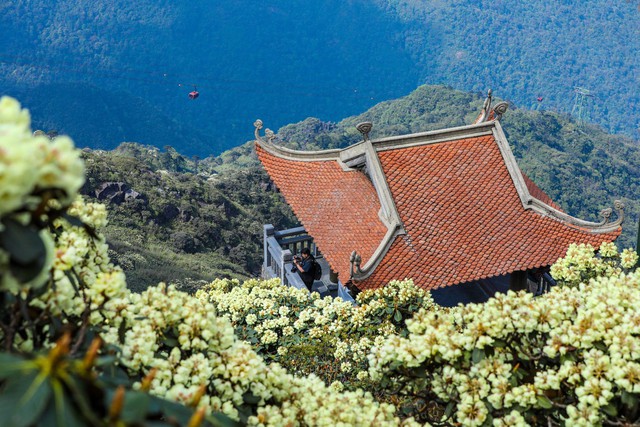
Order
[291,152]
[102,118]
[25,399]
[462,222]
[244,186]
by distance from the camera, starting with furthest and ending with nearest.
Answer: [102,118] < [244,186] < [291,152] < [462,222] < [25,399]

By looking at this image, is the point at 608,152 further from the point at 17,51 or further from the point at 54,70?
the point at 17,51

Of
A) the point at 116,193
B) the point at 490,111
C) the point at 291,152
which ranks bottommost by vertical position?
the point at 291,152

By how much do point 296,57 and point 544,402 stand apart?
164m

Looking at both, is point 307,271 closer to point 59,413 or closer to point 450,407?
point 450,407

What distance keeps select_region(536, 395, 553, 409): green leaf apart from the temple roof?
10.0 meters

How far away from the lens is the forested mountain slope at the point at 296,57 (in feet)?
431

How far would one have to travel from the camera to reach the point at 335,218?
18078 millimetres

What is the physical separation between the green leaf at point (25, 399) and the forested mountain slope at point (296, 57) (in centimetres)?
11448

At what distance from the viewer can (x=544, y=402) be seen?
5.55 meters

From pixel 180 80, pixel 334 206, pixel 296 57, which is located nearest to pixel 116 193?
pixel 334 206

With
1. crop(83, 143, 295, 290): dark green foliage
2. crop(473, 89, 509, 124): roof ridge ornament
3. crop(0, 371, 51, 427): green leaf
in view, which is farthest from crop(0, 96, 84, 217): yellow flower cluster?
crop(83, 143, 295, 290): dark green foliage

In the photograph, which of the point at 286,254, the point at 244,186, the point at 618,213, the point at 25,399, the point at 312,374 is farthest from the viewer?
the point at 244,186

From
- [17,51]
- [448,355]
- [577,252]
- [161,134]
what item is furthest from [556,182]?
[17,51]

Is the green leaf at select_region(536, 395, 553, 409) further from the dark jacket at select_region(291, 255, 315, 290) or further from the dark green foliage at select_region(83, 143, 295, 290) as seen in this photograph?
the dark green foliage at select_region(83, 143, 295, 290)
